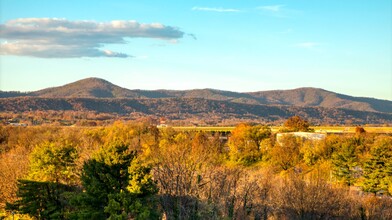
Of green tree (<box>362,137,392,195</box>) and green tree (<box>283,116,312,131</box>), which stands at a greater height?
green tree (<box>283,116,312,131</box>)

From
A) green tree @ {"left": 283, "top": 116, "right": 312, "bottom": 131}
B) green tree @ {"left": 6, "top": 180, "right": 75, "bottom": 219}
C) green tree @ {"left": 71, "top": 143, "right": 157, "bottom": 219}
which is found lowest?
green tree @ {"left": 6, "top": 180, "right": 75, "bottom": 219}

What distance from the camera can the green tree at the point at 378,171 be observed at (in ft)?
203

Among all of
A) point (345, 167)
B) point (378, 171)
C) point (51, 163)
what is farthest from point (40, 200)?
point (378, 171)

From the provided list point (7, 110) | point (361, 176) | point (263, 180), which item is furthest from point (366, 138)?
point (7, 110)

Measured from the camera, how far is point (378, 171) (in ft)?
207

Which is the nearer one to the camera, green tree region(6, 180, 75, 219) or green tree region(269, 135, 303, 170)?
green tree region(6, 180, 75, 219)

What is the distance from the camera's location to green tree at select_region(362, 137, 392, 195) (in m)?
61.9

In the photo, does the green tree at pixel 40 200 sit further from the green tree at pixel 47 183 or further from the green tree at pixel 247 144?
the green tree at pixel 247 144

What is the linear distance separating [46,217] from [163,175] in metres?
11.3

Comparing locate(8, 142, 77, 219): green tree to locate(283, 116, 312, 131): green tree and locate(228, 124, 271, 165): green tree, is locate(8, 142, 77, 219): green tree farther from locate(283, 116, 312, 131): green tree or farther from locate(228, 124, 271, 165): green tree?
locate(283, 116, 312, 131): green tree

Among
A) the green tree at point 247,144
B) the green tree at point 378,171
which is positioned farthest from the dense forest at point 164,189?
the green tree at point 247,144

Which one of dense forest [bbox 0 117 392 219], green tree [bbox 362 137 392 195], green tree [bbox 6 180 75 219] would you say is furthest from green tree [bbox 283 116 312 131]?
green tree [bbox 6 180 75 219]

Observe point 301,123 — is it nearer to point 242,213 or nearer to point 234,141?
point 234,141

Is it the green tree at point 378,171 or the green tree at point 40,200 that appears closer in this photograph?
the green tree at point 40,200
